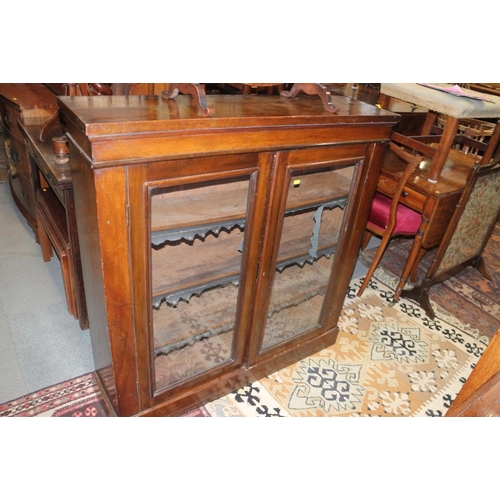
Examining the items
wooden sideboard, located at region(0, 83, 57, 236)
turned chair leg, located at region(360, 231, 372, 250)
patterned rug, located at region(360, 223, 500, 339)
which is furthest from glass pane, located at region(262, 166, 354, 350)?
wooden sideboard, located at region(0, 83, 57, 236)

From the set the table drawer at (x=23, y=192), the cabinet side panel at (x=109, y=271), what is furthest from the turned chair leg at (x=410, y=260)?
the table drawer at (x=23, y=192)

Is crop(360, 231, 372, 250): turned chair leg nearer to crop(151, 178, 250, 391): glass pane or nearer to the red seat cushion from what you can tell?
the red seat cushion

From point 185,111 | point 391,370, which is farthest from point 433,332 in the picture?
point 185,111

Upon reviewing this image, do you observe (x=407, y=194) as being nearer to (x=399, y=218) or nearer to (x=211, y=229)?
(x=399, y=218)

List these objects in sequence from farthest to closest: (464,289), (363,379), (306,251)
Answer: (464,289) < (363,379) < (306,251)

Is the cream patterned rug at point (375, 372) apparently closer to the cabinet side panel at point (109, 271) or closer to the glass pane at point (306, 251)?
the glass pane at point (306, 251)

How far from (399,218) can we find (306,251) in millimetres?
862

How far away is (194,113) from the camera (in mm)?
1068

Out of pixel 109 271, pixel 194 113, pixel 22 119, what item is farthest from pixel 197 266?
pixel 22 119

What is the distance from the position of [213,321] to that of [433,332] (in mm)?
1325

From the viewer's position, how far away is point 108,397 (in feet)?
4.95

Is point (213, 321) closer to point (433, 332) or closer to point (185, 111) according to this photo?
point (185, 111)

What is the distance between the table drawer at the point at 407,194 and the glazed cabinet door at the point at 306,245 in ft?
2.12

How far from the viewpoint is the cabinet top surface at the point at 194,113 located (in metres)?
0.93
